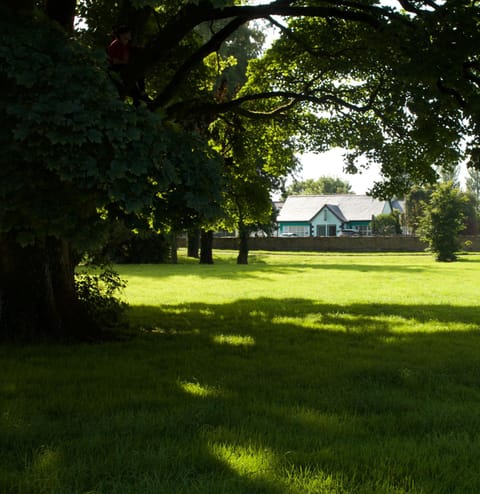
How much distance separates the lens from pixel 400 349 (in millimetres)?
8273

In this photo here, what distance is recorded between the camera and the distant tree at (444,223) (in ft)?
140

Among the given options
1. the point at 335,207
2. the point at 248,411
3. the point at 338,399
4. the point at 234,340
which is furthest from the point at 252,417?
the point at 335,207

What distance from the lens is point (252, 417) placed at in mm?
4754

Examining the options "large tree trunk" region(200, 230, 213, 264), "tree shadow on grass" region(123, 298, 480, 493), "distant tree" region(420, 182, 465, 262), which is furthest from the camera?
"distant tree" region(420, 182, 465, 262)

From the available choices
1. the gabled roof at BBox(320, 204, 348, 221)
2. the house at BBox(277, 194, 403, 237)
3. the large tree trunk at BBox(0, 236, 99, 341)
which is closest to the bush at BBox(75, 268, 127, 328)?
the large tree trunk at BBox(0, 236, 99, 341)

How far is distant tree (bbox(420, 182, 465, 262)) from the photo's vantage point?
42.5 m

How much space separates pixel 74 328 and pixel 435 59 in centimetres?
696

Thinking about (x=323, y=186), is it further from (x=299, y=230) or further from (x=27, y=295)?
(x=27, y=295)

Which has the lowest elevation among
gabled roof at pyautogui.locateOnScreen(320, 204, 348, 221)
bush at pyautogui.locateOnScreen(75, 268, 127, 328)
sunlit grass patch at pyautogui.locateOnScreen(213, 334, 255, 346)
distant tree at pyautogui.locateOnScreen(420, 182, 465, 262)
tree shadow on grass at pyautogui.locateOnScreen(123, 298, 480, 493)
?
sunlit grass patch at pyautogui.locateOnScreen(213, 334, 255, 346)

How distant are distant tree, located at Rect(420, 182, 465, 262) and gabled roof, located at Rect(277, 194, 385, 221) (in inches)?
1408

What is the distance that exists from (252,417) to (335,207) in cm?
7800

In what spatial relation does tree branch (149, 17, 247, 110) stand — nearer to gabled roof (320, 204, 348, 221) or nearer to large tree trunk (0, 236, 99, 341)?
large tree trunk (0, 236, 99, 341)

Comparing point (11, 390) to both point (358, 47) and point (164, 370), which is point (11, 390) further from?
→ point (358, 47)

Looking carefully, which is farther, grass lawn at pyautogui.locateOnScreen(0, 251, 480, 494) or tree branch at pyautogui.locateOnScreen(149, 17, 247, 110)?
tree branch at pyautogui.locateOnScreen(149, 17, 247, 110)
